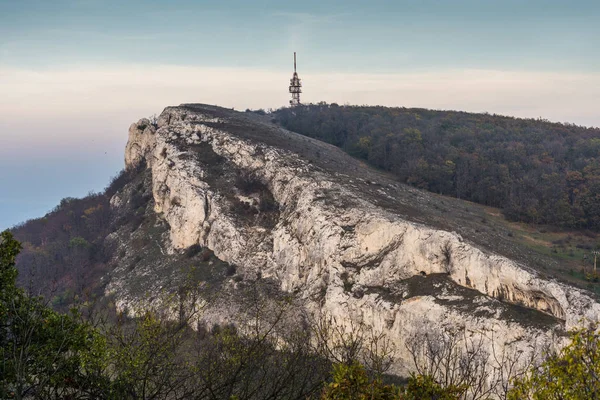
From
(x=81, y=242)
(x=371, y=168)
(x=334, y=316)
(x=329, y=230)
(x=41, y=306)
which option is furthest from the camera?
(x=371, y=168)

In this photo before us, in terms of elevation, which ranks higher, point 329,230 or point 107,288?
point 329,230

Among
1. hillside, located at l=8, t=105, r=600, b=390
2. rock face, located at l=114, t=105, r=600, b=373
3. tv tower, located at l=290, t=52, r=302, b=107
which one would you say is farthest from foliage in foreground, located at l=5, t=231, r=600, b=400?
tv tower, located at l=290, t=52, r=302, b=107

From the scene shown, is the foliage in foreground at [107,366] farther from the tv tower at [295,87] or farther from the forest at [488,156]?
the tv tower at [295,87]

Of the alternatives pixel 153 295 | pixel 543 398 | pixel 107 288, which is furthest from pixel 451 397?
pixel 107 288

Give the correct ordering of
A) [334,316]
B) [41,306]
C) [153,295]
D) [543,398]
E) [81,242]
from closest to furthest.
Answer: [543,398] < [41,306] < [334,316] < [153,295] < [81,242]

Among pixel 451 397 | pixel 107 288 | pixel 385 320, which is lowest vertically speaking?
pixel 107 288

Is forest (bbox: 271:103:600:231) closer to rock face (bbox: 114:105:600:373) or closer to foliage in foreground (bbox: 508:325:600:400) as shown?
rock face (bbox: 114:105:600:373)

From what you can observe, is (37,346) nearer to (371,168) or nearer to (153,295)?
(153,295)
